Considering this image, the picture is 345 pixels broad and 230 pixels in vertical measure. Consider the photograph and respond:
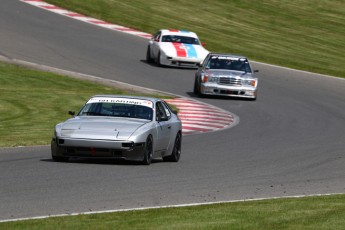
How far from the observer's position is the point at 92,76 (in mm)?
32406

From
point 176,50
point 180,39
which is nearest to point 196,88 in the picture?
point 176,50

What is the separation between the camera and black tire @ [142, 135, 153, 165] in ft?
51.4

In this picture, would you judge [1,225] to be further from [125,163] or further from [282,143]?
[282,143]

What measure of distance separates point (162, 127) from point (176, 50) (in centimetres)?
2006

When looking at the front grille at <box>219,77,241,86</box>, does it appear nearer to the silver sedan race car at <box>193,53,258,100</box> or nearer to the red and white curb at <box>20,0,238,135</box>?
the silver sedan race car at <box>193,53,258,100</box>

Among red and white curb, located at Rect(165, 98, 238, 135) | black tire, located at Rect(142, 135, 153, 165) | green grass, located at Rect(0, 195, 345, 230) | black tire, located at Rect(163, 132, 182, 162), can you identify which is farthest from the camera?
red and white curb, located at Rect(165, 98, 238, 135)

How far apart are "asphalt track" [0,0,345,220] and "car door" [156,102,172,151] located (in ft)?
1.14

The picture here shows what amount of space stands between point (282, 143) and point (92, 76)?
12.2m

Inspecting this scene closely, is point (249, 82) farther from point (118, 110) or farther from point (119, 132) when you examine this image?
point (119, 132)

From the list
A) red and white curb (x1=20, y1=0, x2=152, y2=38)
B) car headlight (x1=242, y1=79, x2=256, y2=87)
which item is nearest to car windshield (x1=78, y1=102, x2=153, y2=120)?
car headlight (x1=242, y1=79, x2=256, y2=87)

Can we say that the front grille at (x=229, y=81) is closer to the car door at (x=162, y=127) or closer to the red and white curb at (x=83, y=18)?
the red and white curb at (x=83, y=18)

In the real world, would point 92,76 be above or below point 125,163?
below

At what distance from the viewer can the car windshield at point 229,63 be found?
3206 centimetres

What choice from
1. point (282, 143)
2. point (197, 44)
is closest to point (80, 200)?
point (282, 143)
